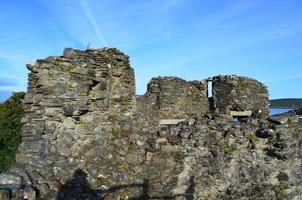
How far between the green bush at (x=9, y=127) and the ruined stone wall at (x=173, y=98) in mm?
4494

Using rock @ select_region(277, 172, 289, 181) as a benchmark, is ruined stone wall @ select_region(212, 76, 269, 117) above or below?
above

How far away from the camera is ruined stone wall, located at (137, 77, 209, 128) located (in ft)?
53.2

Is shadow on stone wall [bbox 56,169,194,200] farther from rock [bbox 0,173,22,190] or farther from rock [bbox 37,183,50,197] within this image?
rock [bbox 0,173,22,190]

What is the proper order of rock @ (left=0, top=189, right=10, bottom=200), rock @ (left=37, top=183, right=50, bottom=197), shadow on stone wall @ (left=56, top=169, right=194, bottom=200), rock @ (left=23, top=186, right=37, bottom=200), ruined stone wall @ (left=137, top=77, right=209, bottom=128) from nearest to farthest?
rock @ (left=0, top=189, right=10, bottom=200) < rock @ (left=23, top=186, right=37, bottom=200) < rock @ (left=37, top=183, right=50, bottom=197) < shadow on stone wall @ (left=56, top=169, right=194, bottom=200) < ruined stone wall @ (left=137, top=77, right=209, bottom=128)

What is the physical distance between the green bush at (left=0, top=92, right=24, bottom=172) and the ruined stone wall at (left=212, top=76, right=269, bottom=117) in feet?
23.7

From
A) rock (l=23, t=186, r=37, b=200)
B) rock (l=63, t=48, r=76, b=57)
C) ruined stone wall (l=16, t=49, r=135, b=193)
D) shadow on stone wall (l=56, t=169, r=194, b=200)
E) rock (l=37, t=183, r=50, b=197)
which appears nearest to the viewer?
rock (l=23, t=186, r=37, b=200)

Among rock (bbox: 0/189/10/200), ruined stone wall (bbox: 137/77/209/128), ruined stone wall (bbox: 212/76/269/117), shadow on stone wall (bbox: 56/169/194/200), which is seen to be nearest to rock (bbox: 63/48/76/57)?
shadow on stone wall (bbox: 56/169/194/200)

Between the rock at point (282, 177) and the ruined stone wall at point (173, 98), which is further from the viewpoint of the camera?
the ruined stone wall at point (173, 98)

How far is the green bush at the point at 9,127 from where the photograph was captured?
12078mm

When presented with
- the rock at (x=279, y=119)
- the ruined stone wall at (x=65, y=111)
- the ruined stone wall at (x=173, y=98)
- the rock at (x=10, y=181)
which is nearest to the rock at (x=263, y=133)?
the rock at (x=279, y=119)

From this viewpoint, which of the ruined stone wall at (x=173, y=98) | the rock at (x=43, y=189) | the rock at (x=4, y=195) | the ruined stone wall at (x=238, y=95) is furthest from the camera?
the ruined stone wall at (x=173, y=98)

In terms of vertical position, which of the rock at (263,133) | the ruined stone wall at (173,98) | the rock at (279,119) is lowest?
the rock at (263,133)

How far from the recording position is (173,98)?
16500 millimetres

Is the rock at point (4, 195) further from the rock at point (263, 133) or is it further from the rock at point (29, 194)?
the rock at point (263, 133)
